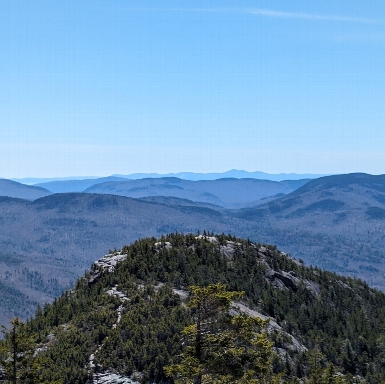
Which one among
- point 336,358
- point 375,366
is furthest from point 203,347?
point 375,366

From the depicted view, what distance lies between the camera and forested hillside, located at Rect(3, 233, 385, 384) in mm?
72188

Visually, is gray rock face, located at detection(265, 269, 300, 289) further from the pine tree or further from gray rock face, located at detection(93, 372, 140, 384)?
the pine tree

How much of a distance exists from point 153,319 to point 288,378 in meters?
24.2

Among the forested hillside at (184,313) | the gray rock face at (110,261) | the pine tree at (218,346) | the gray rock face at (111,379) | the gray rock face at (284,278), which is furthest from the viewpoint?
the gray rock face at (284,278)

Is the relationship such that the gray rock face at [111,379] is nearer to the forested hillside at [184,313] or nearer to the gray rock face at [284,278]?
the forested hillside at [184,313]

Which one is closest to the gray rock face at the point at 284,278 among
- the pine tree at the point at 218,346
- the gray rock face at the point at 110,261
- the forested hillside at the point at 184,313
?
the forested hillside at the point at 184,313

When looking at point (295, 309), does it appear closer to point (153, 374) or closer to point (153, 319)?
point (153, 319)

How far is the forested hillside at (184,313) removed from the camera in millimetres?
72188

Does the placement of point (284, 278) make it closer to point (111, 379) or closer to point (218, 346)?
point (111, 379)

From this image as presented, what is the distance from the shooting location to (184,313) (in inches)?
3408

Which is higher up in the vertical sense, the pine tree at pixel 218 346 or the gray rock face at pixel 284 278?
the pine tree at pixel 218 346

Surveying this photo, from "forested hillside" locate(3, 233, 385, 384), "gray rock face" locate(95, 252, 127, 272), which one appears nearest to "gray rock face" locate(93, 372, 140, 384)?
"forested hillside" locate(3, 233, 385, 384)

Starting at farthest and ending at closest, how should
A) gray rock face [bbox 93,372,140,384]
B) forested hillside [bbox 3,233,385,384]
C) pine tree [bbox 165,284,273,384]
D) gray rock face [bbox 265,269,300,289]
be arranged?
gray rock face [bbox 265,269,300,289], forested hillside [bbox 3,233,385,384], gray rock face [bbox 93,372,140,384], pine tree [bbox 165,284,273,384]

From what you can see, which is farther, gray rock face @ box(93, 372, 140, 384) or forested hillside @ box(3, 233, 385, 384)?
forested hillside @ box(3, 233, 385, 384)
